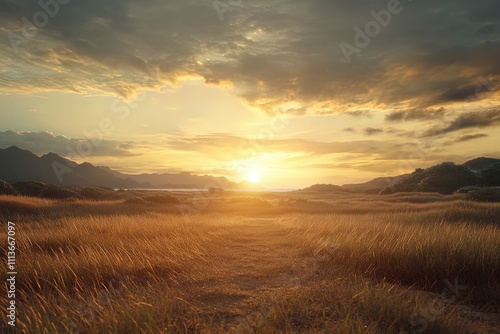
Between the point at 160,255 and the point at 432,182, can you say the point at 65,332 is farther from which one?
the point at 432,182

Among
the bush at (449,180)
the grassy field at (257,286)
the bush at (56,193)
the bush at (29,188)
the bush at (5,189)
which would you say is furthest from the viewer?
the bush at (449,180)

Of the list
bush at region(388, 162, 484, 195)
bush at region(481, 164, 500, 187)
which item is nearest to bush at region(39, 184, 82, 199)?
bush at region(388, 162, 484, 195)

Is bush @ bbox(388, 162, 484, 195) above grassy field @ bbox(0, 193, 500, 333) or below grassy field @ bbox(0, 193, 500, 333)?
above

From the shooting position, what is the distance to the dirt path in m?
4.68

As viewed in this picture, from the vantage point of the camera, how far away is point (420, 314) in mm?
3990

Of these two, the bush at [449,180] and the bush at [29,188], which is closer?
the bush at [29,188]

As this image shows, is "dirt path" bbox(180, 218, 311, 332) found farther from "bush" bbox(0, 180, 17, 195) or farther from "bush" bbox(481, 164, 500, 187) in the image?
"bush" bbox(481, 164, 500, 187)

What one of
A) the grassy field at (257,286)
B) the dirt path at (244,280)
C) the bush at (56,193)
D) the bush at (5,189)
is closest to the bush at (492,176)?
the grassy field at (257,286)

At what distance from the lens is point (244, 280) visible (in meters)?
6.45

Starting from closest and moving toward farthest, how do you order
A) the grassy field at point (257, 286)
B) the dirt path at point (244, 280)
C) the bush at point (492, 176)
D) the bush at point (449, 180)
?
the grassy field at point (257, 286)
the dirt path at point (244, 280)
the bush at point (449, 180)
the bush at point (492, 176)

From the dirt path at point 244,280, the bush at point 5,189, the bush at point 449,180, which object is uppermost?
the bush at point 449,180

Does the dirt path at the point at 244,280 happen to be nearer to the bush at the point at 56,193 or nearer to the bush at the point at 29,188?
the bush at the point at 56,193

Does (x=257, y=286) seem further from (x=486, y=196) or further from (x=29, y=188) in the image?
(x=29, y=188)

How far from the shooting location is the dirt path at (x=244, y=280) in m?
4.68
